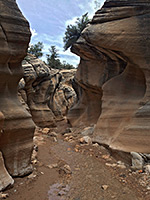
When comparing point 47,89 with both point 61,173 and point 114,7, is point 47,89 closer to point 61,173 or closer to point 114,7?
point 114,7

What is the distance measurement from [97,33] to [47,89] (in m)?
9.02

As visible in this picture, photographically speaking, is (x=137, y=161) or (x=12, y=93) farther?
(x=137, y=161)

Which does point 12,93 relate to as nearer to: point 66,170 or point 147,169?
point 66,170

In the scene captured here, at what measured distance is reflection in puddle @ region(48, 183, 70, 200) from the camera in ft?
15.9

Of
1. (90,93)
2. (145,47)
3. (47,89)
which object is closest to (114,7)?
(145,47)

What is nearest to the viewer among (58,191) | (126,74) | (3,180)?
(3,180)

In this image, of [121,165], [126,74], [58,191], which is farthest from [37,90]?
[58,191]

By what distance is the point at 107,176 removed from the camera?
6.06m

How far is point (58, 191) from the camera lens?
16.8 feet

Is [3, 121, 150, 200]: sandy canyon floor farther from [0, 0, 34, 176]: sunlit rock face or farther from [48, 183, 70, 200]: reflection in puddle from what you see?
[0, 0, 34, 176]: sunlit rock face

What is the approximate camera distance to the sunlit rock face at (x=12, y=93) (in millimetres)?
5375

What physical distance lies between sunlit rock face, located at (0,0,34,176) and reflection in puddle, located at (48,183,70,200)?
1.05 meters

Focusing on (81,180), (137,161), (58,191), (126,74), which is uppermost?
(126,74)

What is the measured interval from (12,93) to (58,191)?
3.11 metres
